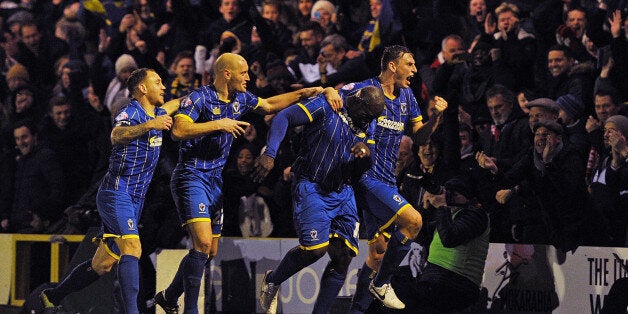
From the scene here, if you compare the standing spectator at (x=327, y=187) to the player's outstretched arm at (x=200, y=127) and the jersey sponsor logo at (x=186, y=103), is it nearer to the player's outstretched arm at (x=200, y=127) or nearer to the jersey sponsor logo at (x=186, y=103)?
the player's outstretched arm at (x=200, y=127)

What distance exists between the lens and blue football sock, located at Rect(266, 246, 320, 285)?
10000 millimetres

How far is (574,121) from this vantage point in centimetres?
1203

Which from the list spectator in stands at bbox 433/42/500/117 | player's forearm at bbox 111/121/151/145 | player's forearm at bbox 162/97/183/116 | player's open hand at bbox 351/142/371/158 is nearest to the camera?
player's open hand at bbox 351/142/371/158

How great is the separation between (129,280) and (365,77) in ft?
14.5

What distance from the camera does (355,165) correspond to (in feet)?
34.0

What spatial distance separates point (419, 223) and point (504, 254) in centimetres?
157

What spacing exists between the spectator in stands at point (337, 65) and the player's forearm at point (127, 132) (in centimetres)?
373

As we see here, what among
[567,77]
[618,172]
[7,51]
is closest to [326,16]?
[567,77]

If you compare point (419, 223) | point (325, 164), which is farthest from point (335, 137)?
point (419, 223)

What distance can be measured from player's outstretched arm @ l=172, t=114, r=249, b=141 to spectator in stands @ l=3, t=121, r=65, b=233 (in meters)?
5.07

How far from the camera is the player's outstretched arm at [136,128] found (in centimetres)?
988

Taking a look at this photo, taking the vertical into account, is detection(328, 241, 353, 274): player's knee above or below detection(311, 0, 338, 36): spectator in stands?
below

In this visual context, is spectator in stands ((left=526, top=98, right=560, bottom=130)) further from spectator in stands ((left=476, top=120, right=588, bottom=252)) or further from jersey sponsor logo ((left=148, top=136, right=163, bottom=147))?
jersey sponsor logo ((left=148, top=136, right=163, bottom=147))

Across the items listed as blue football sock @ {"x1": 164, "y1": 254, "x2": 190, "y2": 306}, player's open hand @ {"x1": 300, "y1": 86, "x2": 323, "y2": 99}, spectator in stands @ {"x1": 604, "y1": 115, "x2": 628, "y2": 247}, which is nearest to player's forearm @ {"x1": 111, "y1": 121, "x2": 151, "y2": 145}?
blue football sock @ {"x1": 164, "y1": 254, "x2": 190, "y2": 306}
